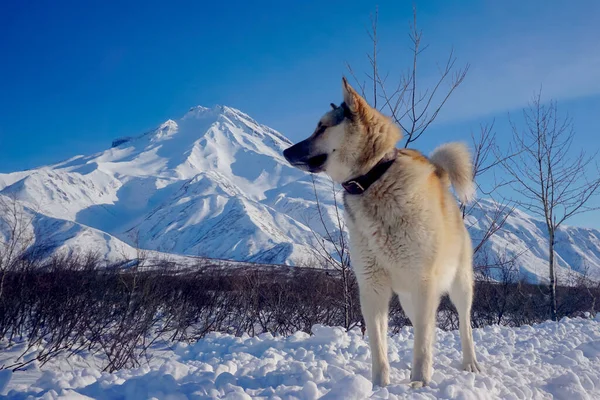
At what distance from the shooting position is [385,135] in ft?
12.5

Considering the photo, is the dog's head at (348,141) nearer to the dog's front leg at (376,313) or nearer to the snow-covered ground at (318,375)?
the dog's front leg at (376,313)

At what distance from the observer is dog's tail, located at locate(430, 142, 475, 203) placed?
4586 millimetres

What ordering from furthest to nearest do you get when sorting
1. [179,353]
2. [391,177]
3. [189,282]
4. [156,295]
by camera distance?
1. [189,282]
2. [156,295]
3. [179,353]
4. [391,177]

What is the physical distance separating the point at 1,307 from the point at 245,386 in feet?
47.9

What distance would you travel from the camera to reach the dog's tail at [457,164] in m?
4.59

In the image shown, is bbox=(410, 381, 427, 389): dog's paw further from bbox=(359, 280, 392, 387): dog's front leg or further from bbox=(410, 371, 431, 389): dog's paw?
bbox=(359, 280, 392, 387): dog's front leg

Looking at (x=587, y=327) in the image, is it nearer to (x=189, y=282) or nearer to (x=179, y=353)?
(x=179, y=353)

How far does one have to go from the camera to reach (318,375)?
3355mm

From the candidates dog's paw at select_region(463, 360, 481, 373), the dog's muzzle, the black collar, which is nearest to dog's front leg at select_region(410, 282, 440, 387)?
the black collar

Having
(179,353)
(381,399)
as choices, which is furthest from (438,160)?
(179,353)

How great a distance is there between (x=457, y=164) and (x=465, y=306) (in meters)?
1.46

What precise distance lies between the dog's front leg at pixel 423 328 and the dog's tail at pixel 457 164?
1584 millimetres

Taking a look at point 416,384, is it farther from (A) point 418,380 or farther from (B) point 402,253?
(B) point 402,253

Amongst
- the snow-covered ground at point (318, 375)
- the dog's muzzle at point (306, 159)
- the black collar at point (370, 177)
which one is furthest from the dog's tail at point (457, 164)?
the snow-covered ground at point (318, 375)
